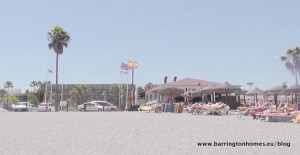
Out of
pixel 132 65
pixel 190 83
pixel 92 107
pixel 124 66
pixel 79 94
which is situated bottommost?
pixel 92 107

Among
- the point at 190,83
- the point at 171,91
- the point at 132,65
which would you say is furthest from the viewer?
the point at 132,65

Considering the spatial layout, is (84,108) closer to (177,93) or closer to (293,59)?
(177,93)

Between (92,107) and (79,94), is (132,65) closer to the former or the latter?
(92,107)

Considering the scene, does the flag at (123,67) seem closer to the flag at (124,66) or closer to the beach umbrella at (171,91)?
the flag at (124,66)

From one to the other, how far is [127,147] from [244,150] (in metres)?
2.28

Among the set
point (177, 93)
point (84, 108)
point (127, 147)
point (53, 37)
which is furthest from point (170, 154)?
point (53, 37)

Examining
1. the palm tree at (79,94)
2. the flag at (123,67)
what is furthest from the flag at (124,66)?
the palm tree at (79,94)

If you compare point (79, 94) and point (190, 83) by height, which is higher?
point (190, 83)

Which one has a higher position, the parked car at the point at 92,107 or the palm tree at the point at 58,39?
the palm tree at the point at 58,39

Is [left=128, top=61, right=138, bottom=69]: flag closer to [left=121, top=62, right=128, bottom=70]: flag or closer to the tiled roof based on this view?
[left=121, top=62, right=128, bottom=70]: flag

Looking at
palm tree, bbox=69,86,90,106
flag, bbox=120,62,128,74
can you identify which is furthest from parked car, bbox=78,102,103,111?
palm tree, bbox=69,86,90,106

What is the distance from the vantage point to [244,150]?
298 inches

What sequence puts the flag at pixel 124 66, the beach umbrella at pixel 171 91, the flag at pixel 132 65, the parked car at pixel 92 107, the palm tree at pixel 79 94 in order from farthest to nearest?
the palm tree at pixel 79 94 → the flag at pixel 132 65 → the flag at pixel 124 66 → the parked car at pixel 92 107 → the beach umbrella at pixel 171 91

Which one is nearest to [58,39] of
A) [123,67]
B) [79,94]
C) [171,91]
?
[123,67]
